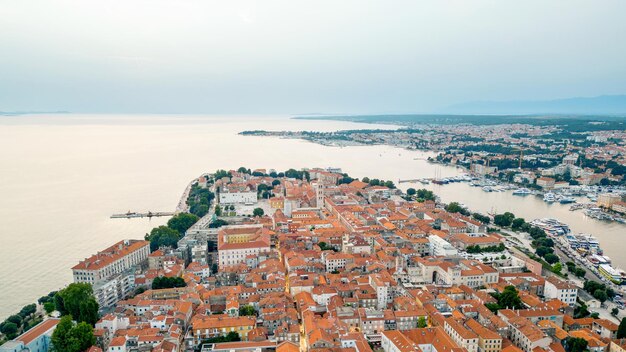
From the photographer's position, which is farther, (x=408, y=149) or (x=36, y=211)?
(x=408, y=149)

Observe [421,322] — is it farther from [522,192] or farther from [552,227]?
[522,192]

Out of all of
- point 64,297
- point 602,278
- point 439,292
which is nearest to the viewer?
point 64,297

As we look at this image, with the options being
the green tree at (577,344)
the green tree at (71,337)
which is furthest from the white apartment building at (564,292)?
the green tree at (71,337)

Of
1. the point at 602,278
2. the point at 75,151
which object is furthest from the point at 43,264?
the point at 75,151

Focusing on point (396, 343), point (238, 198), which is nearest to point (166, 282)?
point (396, 343)

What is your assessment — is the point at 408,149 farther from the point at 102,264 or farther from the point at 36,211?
the point at 102,264

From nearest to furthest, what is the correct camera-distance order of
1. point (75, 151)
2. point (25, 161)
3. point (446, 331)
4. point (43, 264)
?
point (446, 331)
point (43, 264)
point (25, 161)
point (75, 151)
